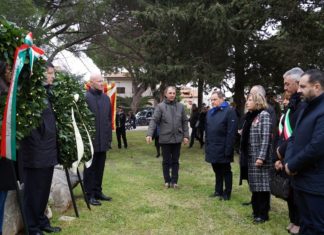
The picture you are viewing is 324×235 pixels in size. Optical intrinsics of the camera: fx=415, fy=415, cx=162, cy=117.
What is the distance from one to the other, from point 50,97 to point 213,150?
112 inches

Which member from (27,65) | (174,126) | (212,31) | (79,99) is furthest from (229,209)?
(212,31)

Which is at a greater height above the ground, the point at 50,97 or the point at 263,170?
the point at 50,97

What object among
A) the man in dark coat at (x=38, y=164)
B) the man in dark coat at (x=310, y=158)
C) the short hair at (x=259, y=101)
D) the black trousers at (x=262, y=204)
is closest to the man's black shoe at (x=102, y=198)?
the man in dark coat at (x=38, y=164)

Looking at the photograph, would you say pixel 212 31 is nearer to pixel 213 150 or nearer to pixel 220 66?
pixel 220 66

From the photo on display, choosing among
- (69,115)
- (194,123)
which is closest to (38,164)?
(69,115)

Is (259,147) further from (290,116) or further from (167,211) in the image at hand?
(167,211)

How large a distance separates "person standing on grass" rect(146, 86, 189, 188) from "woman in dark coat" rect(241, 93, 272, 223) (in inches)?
90.1

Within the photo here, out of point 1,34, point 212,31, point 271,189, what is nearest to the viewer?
point 1,34

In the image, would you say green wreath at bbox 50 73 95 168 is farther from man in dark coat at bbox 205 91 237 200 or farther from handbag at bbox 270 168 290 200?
handbag at bbox 270 168 290 200

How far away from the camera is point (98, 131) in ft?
20.9

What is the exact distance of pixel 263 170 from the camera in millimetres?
5359

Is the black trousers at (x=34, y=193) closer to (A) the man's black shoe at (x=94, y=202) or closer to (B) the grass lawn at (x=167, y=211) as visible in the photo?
(B) the grass lawn at (x=167, y=211)

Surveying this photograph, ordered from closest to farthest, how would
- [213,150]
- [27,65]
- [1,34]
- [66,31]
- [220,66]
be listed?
[1,34]
[27,65]
[213,150]
[220,66]
[66,31]

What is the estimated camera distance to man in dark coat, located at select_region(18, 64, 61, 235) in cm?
443
